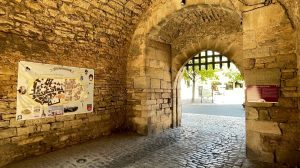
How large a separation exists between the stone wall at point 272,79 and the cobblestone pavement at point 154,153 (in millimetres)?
376

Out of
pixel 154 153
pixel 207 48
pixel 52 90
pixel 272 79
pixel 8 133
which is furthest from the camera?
pixel 207 48

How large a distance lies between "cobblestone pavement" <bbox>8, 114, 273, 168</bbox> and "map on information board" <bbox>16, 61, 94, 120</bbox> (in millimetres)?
795

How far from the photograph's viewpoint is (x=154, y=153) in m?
4.02

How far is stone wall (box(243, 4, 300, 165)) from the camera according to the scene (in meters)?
3.26

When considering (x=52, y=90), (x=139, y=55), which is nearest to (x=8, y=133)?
(x=52, y=90)

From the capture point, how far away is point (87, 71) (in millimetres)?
4867

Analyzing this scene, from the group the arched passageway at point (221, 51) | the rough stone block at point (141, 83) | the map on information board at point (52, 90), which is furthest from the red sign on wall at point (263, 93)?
the map on information board at point (52, 90)

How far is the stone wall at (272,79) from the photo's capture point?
10.7 ft

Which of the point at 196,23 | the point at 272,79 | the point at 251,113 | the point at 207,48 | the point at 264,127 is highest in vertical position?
the point at 196,23

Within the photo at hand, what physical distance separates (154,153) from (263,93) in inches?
83.9

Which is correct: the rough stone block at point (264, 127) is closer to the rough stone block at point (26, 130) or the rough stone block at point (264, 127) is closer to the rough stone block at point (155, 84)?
the rough stone block at point (155, 84)

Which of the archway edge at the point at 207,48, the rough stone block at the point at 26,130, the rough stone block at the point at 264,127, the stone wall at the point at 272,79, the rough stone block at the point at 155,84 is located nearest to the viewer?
the stone wall at the point at 272,79

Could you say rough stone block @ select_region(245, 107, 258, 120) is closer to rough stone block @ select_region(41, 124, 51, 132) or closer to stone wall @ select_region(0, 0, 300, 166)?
stone wall @ select_region(0, 0, 300, 166)

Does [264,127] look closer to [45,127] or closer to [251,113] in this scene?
[251,113]
